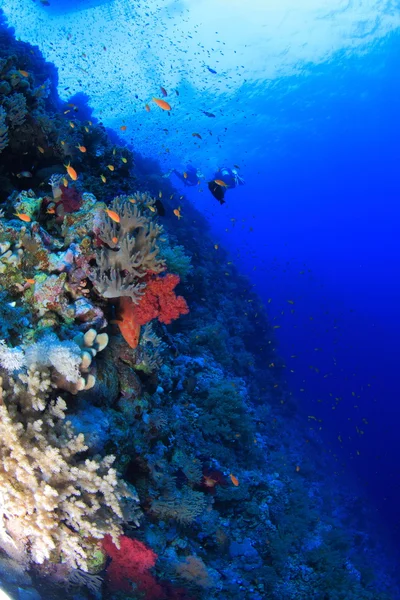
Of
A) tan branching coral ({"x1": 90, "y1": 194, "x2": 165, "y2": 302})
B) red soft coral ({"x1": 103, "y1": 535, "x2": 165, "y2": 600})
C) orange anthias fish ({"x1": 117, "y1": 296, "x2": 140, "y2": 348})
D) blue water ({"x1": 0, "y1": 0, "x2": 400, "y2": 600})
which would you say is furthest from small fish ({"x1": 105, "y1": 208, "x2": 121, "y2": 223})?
blue water ({"x1": 0, "y1": 0, "x2": 400, "y2": 600})

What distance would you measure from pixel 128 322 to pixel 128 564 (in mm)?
2605

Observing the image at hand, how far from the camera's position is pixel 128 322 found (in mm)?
3920

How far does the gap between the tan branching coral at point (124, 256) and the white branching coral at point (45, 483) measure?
111 centimetres

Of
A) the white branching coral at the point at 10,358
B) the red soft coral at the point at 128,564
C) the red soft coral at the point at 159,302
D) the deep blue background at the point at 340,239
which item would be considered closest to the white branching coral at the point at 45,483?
the white branching coral at the point at 10,358

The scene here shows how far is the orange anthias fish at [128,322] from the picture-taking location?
3896 mm

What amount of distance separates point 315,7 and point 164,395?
48.8 m

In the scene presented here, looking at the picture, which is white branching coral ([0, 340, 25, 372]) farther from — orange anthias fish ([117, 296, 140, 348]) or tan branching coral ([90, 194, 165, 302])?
orange anthias fish ([117, 296, 140, 348])

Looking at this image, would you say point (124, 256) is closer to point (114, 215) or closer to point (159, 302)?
point (114, 215)

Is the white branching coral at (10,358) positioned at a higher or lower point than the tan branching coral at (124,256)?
lower

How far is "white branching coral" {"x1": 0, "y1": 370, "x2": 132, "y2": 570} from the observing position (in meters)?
2.61

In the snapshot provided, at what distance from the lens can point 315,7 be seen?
1471 inches

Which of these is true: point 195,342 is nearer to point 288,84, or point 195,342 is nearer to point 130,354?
point 130,354

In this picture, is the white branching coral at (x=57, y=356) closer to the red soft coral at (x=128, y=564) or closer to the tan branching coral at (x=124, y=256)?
the tan branching coral at (x=124, y=256)

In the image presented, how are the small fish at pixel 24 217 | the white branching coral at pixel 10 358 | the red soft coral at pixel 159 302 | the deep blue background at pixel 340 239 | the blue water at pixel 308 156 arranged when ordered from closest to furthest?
1. the white branching coral at pixel 10 358
2. the small fish at pixel 24 217
3. the red soft coral at pixel 159 302
4. the blue water at pixel 308 156
5. the deep blue background at pixel 340 239
